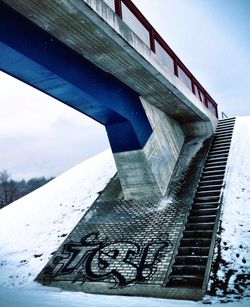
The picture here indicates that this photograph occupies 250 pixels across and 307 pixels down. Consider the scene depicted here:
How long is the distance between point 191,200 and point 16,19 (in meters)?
7.80

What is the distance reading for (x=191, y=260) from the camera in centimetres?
807

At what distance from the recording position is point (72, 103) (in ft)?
32.3

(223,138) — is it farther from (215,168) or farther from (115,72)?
(115,72)

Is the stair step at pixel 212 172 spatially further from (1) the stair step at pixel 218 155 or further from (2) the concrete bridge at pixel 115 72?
(2) the concrete bridge at pixel 115 72

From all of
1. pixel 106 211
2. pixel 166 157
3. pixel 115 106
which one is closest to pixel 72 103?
pixel 115 106

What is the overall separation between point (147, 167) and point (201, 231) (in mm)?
3544

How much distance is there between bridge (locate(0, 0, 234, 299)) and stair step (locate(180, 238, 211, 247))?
0.03 m

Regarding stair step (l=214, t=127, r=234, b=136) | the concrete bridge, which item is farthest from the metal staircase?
stair step (l=214, t=127, r=234, b=136)

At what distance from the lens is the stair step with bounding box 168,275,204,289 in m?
7.23

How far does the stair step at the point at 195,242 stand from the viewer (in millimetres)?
8523

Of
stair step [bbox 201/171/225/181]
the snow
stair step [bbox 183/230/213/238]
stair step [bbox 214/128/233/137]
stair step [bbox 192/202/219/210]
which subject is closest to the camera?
the snow

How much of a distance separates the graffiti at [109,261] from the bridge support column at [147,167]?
2813mm

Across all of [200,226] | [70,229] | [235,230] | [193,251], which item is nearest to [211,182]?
[200,226]

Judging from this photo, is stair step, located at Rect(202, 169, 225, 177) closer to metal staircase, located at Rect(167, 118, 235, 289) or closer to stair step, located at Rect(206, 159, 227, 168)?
metal staircase, located at Rect(167, 118, 235, 289)
